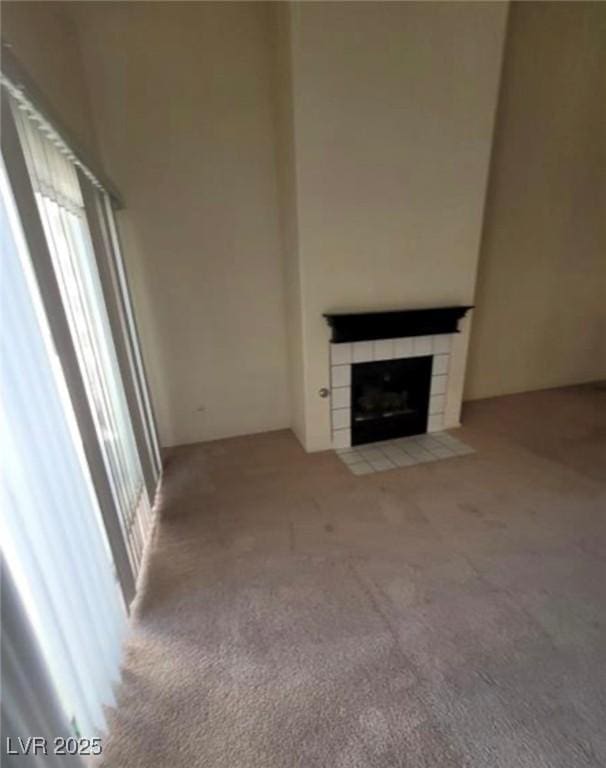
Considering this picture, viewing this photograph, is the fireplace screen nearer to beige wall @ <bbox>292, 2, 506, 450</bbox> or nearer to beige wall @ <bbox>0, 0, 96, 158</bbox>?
beige wall @ <bbox>292, 2, 506, 450</bbox>

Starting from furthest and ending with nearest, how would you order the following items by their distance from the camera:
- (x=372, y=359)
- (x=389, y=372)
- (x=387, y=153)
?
(x=389, y=372) < (x=372, y=359) < (x=387, y=153)

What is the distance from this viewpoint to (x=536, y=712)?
1.22 metres

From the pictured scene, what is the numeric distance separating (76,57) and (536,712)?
3.68 metres

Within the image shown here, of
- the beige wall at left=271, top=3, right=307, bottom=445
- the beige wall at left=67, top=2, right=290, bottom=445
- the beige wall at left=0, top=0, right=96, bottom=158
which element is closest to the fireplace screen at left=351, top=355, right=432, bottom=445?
the beige wall at left=271, top=3, right=307, bottom=445

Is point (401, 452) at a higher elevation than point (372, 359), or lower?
lower

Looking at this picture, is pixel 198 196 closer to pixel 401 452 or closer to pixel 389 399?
pixel 389 399

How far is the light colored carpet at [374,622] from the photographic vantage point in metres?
1.17

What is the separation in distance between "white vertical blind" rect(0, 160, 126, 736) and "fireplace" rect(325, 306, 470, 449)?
73.0 inches

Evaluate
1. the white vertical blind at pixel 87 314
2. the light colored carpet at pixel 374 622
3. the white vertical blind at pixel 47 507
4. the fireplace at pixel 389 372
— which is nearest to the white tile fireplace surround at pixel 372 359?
the fireplace at pixel 389 372

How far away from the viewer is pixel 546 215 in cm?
346

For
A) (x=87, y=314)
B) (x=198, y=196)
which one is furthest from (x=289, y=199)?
(x=87, y=314)

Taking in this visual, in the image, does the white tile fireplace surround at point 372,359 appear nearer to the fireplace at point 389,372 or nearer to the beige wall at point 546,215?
the fireplace at point 389,372

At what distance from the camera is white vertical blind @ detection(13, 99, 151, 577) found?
126 centimetres

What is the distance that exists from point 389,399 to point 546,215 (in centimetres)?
228
